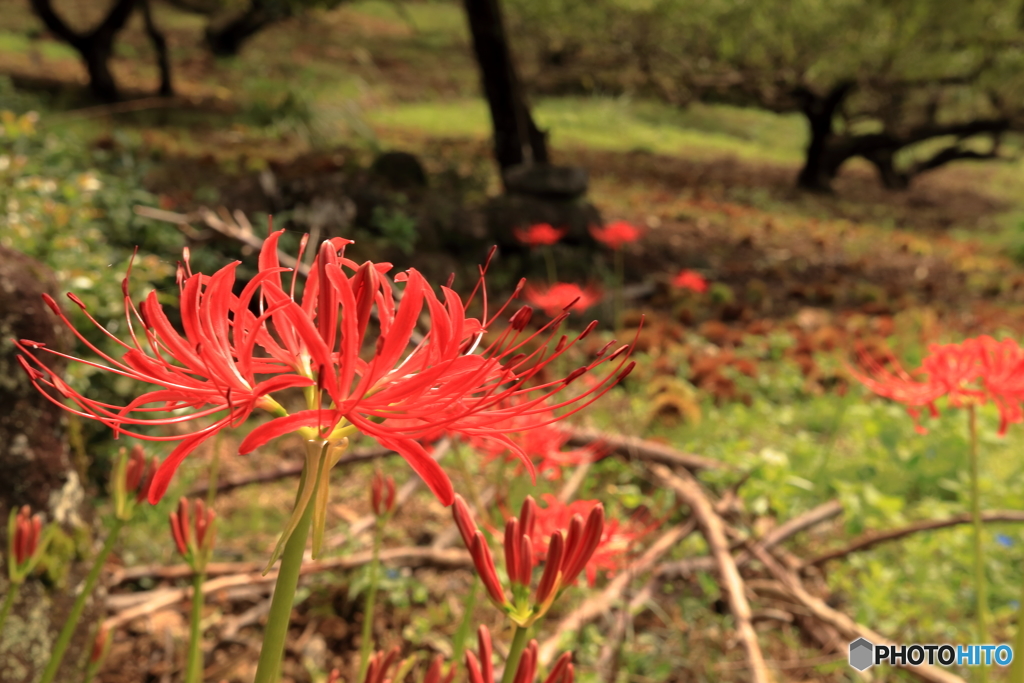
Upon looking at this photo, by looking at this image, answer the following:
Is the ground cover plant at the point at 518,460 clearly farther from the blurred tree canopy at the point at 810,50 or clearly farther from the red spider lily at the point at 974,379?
the blurred tree canopy at the point at 810,50

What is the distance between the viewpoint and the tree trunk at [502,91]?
6613 mm

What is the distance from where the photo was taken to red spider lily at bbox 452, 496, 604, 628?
2.18 ft

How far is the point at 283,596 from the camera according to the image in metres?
0.56

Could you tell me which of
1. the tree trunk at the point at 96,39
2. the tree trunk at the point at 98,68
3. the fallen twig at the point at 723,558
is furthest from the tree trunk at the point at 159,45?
the fallen twig at the point at 723,558

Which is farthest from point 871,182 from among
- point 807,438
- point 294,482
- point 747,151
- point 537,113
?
point 294,482

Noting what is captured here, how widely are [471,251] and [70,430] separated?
4008 millimetres

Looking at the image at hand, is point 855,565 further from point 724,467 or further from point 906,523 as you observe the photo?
point 724,467

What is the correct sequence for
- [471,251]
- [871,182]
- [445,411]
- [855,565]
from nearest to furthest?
1. [445,411]
2. [855,565]
3. [471,251]
4. [871,182]

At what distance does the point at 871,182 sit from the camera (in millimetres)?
17750

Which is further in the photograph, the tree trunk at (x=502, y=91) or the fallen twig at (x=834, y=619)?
the tree trunk at (x=502, y=91)

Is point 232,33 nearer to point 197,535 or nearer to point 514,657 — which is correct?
point 197,535

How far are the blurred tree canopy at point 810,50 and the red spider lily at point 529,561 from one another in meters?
10.3

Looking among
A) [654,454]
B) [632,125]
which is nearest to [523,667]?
[654,454]

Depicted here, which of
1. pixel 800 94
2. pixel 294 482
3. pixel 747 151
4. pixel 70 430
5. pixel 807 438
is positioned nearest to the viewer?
pixel 70 430
